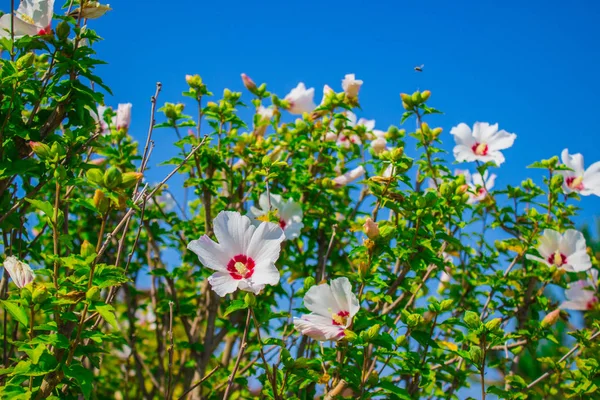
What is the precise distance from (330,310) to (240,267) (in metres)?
0.33

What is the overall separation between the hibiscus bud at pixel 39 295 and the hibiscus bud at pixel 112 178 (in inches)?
12.6

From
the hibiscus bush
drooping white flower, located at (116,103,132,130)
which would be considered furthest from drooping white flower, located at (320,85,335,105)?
drooping white flower, located at (116,103,132,130)

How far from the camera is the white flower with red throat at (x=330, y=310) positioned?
76.9 inches

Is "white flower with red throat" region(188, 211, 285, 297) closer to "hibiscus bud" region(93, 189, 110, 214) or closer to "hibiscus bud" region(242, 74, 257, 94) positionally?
"hibiscus bud" region(93, 189, 110, 214)

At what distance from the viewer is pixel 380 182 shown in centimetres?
232

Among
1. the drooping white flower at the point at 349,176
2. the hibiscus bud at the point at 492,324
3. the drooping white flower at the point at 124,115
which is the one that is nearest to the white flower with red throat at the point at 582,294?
the drooping white flower at the point at 349,176

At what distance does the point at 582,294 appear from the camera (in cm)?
342

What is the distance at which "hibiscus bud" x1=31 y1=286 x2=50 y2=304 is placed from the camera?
65.1 inches

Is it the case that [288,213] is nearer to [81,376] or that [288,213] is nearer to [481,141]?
[481,141]

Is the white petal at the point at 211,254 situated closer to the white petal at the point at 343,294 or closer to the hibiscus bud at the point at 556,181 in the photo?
the white petal at the point at 343,294

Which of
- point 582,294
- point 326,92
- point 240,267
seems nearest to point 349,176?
point 326,92

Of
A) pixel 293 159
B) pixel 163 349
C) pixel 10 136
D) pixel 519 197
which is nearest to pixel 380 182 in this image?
pixel 293 159

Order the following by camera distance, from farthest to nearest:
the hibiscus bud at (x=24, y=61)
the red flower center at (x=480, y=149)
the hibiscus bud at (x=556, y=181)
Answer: the red flower center at (x=480, y=149), the hibiscus bud at (x=556, y=181), the hibiscus bud at (x=24, y=61)

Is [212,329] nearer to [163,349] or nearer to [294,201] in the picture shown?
[163,349]
